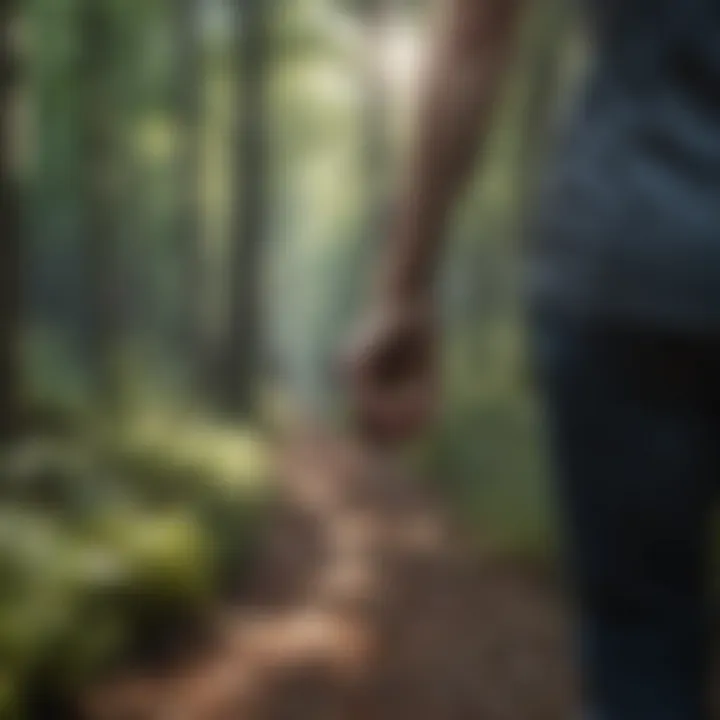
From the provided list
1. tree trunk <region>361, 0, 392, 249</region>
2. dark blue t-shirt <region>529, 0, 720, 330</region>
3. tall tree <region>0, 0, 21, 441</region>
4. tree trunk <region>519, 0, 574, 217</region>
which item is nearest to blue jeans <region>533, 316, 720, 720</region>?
dark blue t-shirt <region>529, 0, 720, 330</region>

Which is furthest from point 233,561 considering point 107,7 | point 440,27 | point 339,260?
point 440,27

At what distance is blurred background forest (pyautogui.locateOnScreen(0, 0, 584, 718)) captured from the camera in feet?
2.70

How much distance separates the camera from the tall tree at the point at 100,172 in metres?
0.86

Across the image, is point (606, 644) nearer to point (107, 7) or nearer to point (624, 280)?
point (624, 280)

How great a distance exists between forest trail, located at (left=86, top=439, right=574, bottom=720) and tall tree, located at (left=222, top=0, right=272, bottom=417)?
0.21ft

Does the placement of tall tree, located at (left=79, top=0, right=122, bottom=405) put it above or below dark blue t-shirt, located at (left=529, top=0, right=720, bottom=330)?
above

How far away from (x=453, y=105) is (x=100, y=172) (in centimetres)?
46

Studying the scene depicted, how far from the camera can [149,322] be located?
0.91 m

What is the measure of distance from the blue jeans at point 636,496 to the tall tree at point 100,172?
44 centimetres

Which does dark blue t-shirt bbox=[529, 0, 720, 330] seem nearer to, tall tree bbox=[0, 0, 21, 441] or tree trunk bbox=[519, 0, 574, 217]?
tree trunk bbox=[519, 0, 574, 217]

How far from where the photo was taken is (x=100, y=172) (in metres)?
0.88

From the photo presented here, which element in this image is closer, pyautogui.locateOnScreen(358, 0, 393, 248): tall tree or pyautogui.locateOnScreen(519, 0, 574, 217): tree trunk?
pyautogui.locateOnScreen(519, 0, 574, 217): tree trunk

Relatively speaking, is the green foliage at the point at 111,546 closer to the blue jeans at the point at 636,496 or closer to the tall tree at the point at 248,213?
the tall tree at the point at 248,213

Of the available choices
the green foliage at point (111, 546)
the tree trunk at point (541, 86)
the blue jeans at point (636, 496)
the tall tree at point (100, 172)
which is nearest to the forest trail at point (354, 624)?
the green foliage at point (111, 546)
